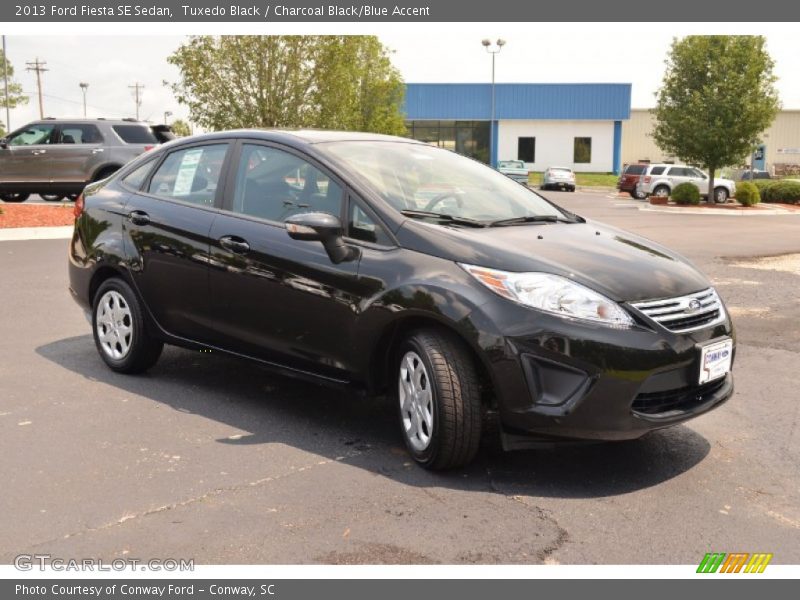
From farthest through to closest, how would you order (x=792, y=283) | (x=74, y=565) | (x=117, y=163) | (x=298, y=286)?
(x=117, y=163)
(x=792, y=283)
(x=298, y=286)
(x=74, y=565)

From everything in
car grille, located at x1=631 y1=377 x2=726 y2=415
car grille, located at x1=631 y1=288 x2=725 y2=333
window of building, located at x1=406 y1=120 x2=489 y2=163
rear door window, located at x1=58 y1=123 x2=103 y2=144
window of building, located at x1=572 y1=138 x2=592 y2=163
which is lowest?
car grille, located at x1=631 y1=377 x2=726 y2=415

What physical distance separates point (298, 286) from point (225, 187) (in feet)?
3.33

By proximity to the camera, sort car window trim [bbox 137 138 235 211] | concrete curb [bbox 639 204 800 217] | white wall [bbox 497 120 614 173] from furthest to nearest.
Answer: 1. white wall [bbox 497 120 614 173]
2. concrete curb [bbox 639 204 800 217]
3. car window trim [bbox 137 138 235 211]

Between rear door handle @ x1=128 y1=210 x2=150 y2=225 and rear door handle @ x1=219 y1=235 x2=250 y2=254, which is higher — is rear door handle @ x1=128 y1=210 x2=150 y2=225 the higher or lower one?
the higher one

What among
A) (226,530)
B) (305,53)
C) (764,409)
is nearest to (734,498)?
(764,409)

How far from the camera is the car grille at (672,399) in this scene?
418 centimetres

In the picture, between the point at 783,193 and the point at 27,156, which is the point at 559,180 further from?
the point at 27,156

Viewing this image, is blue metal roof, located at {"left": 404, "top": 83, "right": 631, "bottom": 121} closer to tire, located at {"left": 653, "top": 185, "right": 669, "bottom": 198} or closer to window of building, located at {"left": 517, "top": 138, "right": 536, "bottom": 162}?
window of building, located at {"left": 517, "top": 138, "right": 536, "bottom": 162}

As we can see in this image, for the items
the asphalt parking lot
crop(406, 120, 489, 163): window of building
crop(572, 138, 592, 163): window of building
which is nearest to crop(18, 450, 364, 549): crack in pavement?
the asphalt parking lot

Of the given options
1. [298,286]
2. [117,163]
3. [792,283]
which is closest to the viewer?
[298,286]

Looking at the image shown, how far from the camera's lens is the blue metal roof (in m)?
65.6

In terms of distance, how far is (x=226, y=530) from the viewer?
3.76m

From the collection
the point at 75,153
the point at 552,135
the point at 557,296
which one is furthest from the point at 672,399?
the point at 552,135

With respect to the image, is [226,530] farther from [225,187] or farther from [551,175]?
[551,175]
